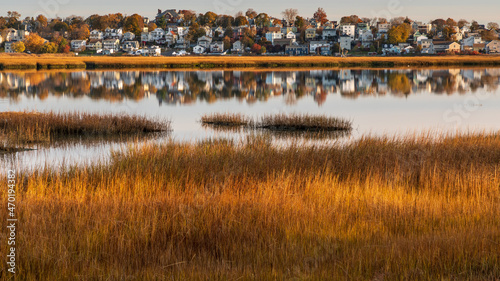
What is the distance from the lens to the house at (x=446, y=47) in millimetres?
150663

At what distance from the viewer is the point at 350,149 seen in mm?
13477

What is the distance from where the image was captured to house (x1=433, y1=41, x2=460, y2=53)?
151 metres

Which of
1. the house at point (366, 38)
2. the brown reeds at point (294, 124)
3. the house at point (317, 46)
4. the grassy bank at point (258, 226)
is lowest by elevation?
the brown reeds at point (294, 124)

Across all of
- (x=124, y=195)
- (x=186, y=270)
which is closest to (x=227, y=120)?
(x=124, y=195)

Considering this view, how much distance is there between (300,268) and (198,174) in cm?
501

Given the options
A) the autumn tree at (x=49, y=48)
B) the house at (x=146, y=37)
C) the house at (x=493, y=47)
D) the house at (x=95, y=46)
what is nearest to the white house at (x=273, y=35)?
the house at (x=146, y=37)

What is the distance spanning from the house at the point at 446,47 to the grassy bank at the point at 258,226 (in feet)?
495

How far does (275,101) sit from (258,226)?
3379cm

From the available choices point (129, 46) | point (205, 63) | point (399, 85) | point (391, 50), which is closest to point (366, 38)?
point (391, 50)

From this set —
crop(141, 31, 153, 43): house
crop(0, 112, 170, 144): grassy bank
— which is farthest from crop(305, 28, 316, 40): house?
crop(0, 112, 170, 144): grassy bank

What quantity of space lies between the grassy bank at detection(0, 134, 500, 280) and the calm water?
28.9 ft

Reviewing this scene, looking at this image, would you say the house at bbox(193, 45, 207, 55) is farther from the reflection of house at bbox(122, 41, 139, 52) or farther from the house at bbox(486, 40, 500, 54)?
the house at bbox(486, 40, 500, 54)

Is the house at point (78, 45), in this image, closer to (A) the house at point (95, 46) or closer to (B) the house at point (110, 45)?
(A) the house at point (95, 46)

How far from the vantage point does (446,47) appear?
15288cm
